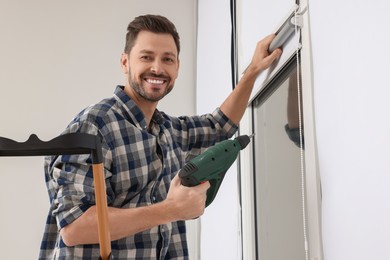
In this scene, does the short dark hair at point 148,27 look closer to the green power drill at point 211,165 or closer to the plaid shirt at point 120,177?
the plaid shirt at point 120,177

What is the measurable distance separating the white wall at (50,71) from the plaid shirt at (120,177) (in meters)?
1.59

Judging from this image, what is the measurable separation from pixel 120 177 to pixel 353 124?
663 mm

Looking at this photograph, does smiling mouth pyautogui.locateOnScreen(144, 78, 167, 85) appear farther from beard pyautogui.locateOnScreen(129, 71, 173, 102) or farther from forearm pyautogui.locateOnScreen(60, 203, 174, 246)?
forearm pyautogui.locateOnScreen(60, 203, 174, 246)

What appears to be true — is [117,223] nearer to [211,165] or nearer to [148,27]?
[211,165]

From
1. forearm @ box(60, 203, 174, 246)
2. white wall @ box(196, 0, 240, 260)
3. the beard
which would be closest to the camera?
forearm @ box(60, 203, 174, 246)

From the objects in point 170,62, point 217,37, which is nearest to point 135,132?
point 170,62

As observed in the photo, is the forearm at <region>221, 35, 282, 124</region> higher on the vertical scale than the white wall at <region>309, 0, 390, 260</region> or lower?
higher

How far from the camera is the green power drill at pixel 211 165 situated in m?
1.24

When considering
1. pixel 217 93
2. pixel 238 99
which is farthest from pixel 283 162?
pixel 217 93

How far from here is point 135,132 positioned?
1383 mm

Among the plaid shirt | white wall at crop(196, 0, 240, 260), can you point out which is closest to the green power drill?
the plaid shirt

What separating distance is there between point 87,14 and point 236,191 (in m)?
1.77

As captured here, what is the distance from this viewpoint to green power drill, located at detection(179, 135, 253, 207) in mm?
1236

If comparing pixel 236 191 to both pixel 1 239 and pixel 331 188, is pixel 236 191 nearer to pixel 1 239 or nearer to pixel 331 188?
pixel 331 188
